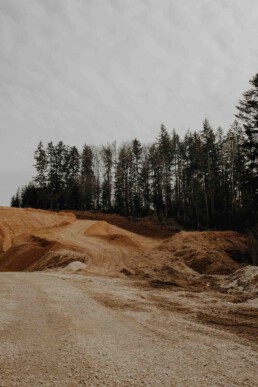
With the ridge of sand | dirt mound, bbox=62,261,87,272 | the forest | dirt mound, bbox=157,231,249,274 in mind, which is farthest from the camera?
the forest

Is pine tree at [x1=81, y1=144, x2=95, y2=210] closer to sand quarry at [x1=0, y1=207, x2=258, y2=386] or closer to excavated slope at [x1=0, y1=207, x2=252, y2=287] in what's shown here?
excavated slope at [x1=0, y1=207, x2=252, y2=287]

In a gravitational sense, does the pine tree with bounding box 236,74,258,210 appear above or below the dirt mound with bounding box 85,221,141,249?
above

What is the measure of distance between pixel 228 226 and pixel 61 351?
33559 millimetres

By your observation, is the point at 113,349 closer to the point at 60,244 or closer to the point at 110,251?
the point at 110,251

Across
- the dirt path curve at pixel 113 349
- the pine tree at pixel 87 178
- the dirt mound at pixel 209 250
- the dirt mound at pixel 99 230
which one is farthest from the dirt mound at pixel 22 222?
the pine tree at pixel 87 178

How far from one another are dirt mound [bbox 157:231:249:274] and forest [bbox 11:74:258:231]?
10637mm

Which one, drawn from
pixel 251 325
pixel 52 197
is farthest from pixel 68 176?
pixel 251 325

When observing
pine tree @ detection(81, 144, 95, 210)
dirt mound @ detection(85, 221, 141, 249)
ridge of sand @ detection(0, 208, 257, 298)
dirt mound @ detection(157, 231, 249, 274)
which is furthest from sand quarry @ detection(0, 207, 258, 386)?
pine tree @ detection(81, 144, 95, 210)

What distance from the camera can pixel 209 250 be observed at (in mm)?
22594

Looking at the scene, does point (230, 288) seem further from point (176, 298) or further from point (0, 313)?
point (0, 313)

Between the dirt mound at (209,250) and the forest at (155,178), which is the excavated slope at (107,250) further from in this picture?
the forest at (155,178)

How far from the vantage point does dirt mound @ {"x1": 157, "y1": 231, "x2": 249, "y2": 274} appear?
65.2 ft

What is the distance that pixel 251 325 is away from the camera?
22.3ft

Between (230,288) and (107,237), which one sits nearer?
(230,288)
